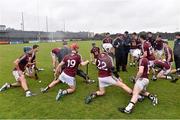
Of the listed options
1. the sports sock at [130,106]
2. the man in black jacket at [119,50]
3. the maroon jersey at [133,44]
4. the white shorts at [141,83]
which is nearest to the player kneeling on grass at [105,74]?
the white shorts at [141,83]

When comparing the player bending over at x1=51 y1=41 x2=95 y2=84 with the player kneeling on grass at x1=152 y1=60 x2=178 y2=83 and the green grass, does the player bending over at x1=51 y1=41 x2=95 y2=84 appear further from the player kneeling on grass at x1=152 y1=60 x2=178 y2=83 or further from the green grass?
the player kneeling on grass at x1=152 y1=60 x2=178 y2=83

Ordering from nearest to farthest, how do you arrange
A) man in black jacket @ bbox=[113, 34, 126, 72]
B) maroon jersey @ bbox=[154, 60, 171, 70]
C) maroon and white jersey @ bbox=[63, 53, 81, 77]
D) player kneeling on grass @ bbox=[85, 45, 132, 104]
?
player kneeling on grass @ bbox=[85, 45, 132, 104] → maroon and white jersey @ bbox=[63, 53, 81, 77] → maroon jersey @ bbox=[154, 60, 171, 70] → man in black jacket @ bbox=[113, 34, 126, 72]

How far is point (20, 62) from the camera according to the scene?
14445mm

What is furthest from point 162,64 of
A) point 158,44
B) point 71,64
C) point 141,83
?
point 71,64

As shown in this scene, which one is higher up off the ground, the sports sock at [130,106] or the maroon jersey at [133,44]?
the maroon jersey at [133,44]

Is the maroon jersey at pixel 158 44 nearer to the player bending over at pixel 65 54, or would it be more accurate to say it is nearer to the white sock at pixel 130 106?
the player bending over at pixel 65 54

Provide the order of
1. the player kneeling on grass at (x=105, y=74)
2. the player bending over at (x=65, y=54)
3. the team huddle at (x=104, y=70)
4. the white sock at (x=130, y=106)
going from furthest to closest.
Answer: the player bending over at (x=65, y=54) → the player kneeling on grass at (x=105, y=74) → the team huddle at (x=104, y=70) → the white sock at (x=130, y=106)

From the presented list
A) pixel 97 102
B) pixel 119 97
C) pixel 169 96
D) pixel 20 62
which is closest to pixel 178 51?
pixel 169 96

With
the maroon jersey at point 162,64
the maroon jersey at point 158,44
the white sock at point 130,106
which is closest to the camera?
the white sock at point 130,106

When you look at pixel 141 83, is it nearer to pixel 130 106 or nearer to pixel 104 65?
pixel 130 106

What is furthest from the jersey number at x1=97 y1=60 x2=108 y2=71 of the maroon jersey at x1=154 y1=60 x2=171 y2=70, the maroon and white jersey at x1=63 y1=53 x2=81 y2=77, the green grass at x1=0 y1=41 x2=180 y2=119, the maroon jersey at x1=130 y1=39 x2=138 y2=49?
the maroon jersey at x1=130 y1=39 x2=138 y2=49

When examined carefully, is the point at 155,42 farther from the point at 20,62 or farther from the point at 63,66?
the point at 20,62

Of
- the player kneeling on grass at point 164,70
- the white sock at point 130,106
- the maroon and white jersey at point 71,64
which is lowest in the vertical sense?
the white sock at point 130,106

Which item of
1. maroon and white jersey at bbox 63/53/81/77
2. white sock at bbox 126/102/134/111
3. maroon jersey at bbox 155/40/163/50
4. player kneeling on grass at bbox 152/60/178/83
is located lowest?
white sock at bbox 126/102/134/111
